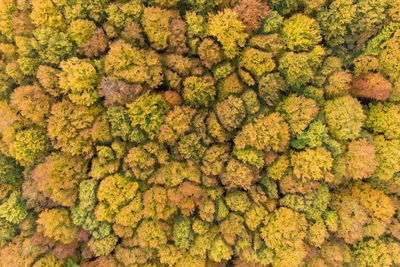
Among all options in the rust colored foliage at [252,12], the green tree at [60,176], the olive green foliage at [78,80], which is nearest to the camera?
the rust colored foliage at [252,12]

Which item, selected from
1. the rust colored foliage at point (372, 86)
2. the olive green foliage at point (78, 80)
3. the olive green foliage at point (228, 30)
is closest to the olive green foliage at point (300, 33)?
the olive green foliage at point (228, 30)

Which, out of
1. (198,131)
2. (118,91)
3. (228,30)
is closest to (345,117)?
(228,30)

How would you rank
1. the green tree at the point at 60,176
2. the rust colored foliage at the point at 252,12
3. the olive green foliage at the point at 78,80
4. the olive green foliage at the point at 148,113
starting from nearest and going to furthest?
1. the rust colored foliage at the point at 252,12
2. the olive green foliage at the point at 78,80
3. the olive green foliage at the point at 148,113
4. the green tree at the point at 60,176

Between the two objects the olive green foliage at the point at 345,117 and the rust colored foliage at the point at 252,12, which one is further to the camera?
the olive green foliage at the point at 345,117

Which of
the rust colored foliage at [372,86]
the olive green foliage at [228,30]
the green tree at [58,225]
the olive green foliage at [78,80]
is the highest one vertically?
the olive green foliage at [228,30]

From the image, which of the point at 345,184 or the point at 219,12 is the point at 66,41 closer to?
the point at 219,12

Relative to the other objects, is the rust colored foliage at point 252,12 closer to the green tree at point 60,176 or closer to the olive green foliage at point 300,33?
the olive green foliage at point 300,33

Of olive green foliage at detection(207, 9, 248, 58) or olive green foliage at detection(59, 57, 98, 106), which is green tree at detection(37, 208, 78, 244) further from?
olive green foliage at detection(207, 9, 248, 58)

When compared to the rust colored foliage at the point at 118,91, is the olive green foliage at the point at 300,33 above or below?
above

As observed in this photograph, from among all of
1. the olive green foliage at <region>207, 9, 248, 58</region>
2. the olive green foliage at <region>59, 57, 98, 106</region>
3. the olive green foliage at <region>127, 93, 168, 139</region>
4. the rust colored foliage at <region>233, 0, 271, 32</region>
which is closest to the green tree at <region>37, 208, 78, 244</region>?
the olive green foliage at <region>59, 57, 98, 106</region>

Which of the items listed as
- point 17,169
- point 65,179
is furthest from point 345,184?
point 17,169
